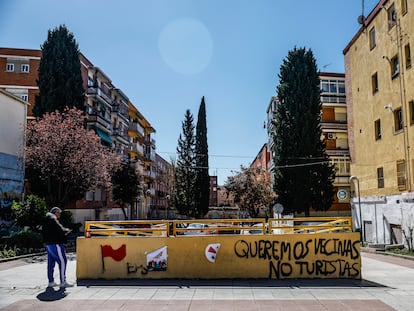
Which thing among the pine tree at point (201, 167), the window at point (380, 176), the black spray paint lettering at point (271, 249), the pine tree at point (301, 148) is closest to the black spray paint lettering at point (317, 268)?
the black spray paint lettering at point (271, 249)

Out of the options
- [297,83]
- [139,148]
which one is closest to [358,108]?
[297,83]

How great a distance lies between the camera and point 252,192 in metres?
42.6

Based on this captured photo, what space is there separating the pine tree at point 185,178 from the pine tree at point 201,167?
0.65m

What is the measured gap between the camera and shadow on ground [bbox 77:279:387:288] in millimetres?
9328

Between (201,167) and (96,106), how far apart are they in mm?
15673

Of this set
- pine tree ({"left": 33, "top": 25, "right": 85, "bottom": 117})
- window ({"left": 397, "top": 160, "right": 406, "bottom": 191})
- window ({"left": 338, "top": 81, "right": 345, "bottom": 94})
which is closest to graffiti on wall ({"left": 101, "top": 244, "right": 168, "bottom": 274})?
window ({"left": 397, "top": 160, "right": 406, "bottom": 191})

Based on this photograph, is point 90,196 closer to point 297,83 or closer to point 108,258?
point 297,83

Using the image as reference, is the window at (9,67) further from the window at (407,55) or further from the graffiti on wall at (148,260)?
the window at (407,55)

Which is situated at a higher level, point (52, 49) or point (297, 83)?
point (52, 49)

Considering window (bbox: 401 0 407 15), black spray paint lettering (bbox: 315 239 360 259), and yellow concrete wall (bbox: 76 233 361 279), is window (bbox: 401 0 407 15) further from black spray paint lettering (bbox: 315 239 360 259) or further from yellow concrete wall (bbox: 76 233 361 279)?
black spray paint lettering (bbox: 315 239 360 259)

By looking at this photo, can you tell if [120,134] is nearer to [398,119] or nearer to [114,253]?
[398,119]

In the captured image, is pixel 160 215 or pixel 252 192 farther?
pixel 160 215

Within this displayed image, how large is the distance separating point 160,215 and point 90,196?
36033mm

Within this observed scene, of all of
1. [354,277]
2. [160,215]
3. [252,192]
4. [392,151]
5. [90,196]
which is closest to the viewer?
[354,277]
